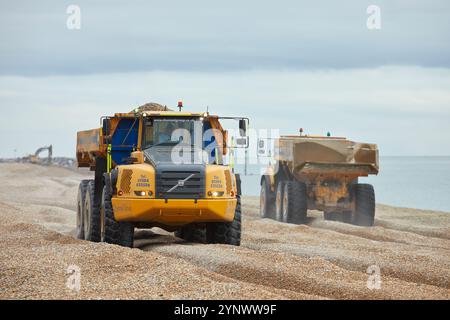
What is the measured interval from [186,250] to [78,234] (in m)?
5.23

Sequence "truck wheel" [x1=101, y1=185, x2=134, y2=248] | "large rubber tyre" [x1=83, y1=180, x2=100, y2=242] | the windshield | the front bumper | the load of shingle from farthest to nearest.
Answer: the load of shingle
"large rubber tyre" [x1=83, y1=180, x2=100, y2=242]
the windshield
"truck wheel" [x1=101, y1=185, x2=134, y2=248]
the front bumper

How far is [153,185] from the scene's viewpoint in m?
15.3

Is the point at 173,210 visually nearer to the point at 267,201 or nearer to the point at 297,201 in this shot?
the point at 297,201

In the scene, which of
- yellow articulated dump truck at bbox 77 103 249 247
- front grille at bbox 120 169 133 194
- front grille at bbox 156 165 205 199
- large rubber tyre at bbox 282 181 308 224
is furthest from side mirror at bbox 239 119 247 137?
large rubber tyre at bbox 282 181 308 224

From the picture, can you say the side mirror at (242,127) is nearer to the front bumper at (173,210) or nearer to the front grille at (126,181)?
the front bumper at (173,210)

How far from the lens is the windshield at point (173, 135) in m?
16.3

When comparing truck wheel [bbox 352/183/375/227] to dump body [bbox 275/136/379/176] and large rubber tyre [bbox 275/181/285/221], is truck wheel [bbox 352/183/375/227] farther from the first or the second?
large rubber tyre [bbox 275/181/285/221]

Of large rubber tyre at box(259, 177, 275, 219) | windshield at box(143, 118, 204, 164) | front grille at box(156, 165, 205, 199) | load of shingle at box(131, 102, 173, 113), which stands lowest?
large rubber tyre at box(259, 177, 275, 219)

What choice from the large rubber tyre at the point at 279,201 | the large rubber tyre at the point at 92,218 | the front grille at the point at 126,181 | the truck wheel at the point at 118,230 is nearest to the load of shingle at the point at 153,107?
the large rubber tyre at the point at 92,218

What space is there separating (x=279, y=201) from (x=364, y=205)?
8.37 ft

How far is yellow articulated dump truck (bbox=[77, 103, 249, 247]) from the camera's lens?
15.3 m

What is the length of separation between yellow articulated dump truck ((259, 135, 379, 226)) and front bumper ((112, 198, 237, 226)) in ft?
28.9

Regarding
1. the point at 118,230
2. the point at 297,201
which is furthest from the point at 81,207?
the point at 297,201
